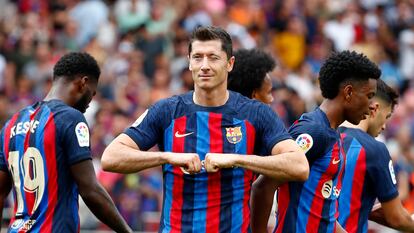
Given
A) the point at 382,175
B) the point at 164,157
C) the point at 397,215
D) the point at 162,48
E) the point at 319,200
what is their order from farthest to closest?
the point at 162,48, the point at 397,215, the point at 382,175, the point at 319,200, the point at 164,157

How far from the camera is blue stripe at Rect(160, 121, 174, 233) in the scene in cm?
846

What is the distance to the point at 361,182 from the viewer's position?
385 inches

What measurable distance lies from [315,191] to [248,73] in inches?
56.4

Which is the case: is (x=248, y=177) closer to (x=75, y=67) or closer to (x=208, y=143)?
(x=208, y=143)

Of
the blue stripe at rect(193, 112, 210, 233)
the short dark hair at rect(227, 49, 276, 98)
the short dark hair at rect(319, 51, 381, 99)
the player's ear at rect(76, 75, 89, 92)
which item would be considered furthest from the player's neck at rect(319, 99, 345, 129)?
the player's ear at rect(76, 75, 89, 92)

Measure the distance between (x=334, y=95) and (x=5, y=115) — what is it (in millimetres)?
8310

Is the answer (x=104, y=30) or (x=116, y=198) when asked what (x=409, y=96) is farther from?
(x=116, y=198)

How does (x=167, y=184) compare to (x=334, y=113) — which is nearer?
(x=167, y=184)

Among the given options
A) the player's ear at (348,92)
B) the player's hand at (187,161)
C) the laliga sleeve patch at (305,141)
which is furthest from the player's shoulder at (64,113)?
the player's ear at (348,92)

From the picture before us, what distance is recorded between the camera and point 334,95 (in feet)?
30.8

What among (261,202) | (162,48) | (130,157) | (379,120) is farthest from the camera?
(162,48)

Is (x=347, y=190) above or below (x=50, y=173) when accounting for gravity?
below

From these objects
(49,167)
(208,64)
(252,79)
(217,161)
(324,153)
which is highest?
(208,64)

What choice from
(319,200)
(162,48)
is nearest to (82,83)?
(319,200)
